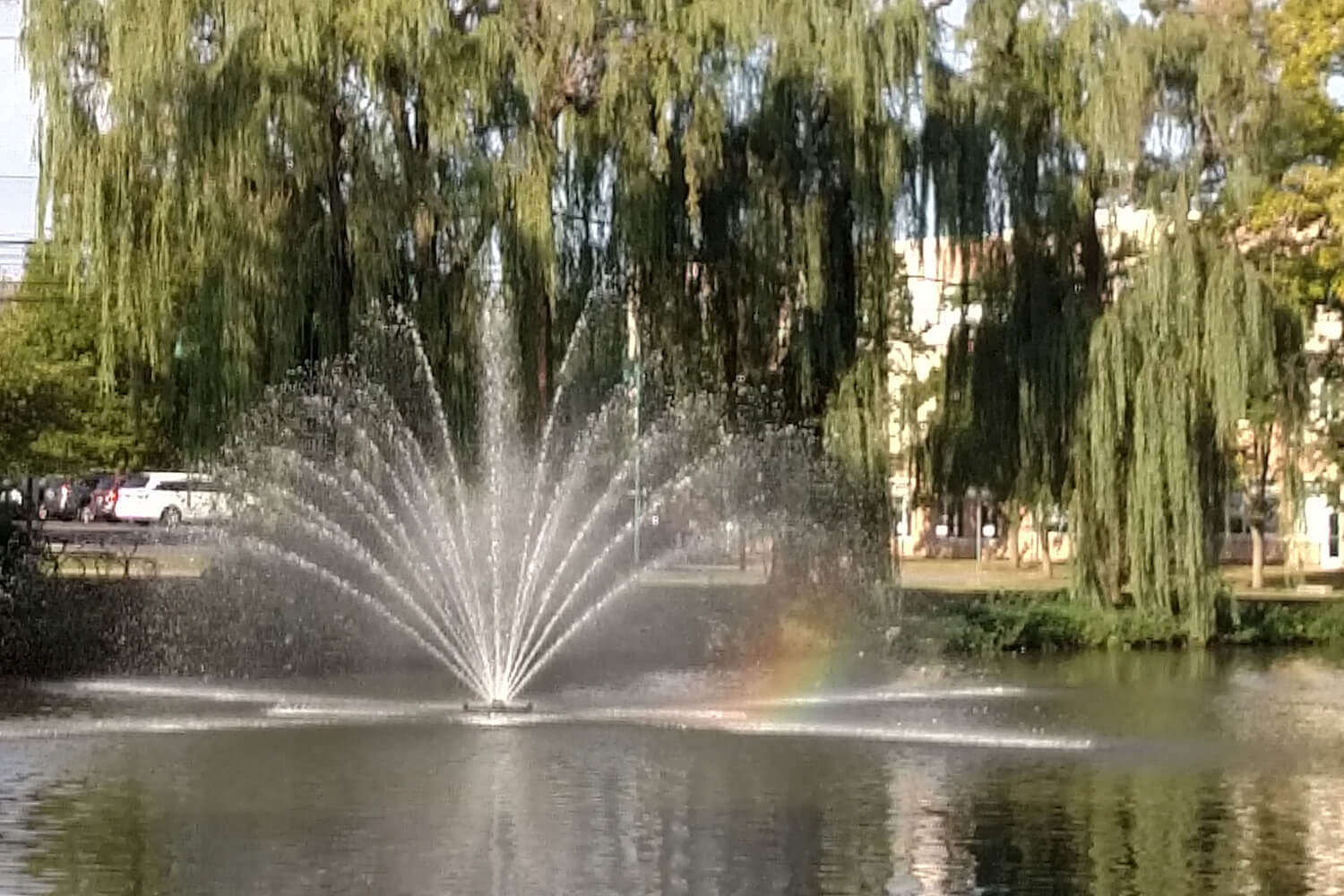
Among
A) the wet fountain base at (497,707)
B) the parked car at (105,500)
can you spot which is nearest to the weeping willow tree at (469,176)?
Result: the wet fountain base at (497,707)

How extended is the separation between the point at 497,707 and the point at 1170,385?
13.7 meters

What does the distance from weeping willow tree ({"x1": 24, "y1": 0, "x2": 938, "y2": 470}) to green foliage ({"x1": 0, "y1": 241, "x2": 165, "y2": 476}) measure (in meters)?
5.43

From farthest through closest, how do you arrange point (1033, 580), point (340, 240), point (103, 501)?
point (103, 501) → point (1033, 580) → point (340, 240)

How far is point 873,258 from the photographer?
31906 millimetres

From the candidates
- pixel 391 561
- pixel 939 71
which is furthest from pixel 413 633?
pixel 939 71

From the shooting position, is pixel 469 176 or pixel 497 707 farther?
pixel 469 176

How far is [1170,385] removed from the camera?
32.5 meters

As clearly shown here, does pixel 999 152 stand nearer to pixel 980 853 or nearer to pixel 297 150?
pixel 297 150

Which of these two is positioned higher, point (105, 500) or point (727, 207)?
point (727, 207)

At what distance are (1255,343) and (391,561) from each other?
1291cm

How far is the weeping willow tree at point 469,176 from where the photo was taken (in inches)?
1125

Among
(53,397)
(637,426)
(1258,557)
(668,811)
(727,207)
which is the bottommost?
(668,811)

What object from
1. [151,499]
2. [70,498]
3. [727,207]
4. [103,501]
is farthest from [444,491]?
[70,498]

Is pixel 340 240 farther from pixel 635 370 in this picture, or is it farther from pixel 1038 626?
pixel 1038 626
